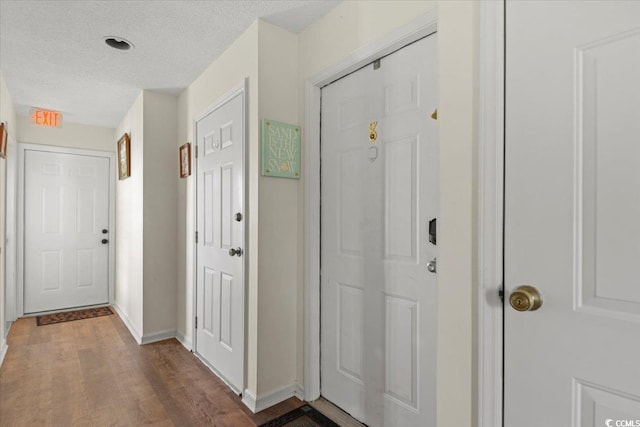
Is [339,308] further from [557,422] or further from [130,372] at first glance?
[130,372]

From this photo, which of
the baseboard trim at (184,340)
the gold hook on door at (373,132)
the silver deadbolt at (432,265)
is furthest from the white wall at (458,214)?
the baseboard trim at (184,340)

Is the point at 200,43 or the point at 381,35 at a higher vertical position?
the point at 200,43

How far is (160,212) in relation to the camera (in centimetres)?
321

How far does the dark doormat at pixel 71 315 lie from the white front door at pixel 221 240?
1.99m

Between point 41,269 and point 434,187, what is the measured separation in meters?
4.66

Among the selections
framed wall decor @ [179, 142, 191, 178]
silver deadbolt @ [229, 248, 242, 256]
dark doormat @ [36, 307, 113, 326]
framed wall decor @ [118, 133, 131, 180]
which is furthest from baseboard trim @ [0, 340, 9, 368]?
silver deadbolt @ [229, 248, 242, 256]

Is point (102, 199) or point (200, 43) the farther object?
point (102, 199)

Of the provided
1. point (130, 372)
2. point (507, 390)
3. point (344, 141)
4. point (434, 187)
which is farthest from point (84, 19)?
point (507, 390)

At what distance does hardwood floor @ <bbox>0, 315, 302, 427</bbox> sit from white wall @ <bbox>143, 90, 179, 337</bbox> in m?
0.30

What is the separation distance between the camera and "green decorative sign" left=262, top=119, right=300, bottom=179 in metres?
1.99

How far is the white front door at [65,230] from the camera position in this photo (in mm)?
3969

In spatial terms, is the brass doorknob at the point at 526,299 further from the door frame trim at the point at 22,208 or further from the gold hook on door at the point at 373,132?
the door frame trim at the point at 22,208

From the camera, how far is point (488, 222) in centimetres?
99

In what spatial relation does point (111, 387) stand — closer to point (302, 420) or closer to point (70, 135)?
point (302, 420)
